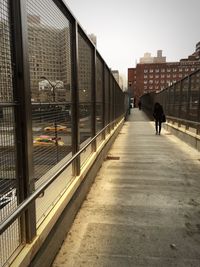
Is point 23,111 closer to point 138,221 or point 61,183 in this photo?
point 61,183

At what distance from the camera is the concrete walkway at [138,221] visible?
2.59 m

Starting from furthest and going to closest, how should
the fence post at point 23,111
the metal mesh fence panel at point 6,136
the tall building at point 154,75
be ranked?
the tall building at point 154,75, the fence post at point 23,111, the metal mesh fence panel at point 6,136

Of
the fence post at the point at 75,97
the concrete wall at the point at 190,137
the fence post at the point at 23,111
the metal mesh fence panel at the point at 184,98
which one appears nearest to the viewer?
the fence post at the point at 23,111

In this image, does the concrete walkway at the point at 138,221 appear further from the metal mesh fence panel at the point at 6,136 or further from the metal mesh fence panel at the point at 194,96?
the metal mesh fence panel at the point at 194,96

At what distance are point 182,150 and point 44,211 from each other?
6641 millimetres

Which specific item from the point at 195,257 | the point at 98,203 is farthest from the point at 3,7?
the point at 98,203

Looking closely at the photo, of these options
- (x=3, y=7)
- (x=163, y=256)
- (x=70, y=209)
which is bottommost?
(x=163, y=256)

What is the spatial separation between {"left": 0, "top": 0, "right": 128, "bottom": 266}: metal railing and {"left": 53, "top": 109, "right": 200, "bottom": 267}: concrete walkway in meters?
0.59

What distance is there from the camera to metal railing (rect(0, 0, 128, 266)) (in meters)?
1.72

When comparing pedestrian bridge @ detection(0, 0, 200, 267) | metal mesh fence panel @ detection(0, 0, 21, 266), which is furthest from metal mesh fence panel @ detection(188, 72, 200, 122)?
metal mesh fence panel @ detection(0, 0, 21, 266)

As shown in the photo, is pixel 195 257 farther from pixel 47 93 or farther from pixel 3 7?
pixel 3 7

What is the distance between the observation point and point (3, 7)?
1.63 metres

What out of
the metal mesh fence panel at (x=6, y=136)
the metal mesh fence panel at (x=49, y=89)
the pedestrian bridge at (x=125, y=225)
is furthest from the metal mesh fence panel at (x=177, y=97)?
the metal mesh fence panel at (x=6, y=136)

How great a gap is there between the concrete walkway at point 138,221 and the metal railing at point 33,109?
0.59m
